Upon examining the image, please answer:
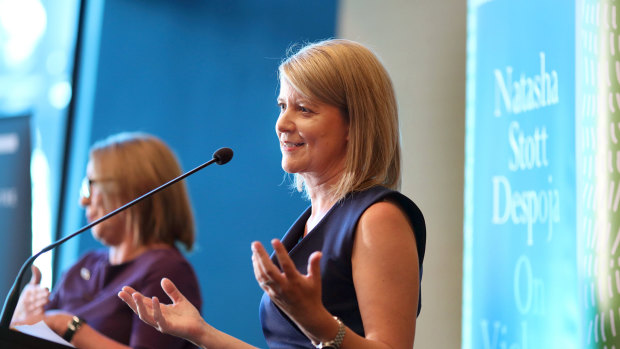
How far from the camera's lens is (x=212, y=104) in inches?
193

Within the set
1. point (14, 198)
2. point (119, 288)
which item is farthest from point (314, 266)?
point (14, 198)

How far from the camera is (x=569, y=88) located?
2.24 m

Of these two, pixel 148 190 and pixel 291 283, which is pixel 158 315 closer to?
pixel 291 283

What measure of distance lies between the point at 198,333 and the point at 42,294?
1.01 m

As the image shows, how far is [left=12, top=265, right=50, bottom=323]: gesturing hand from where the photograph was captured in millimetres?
2389

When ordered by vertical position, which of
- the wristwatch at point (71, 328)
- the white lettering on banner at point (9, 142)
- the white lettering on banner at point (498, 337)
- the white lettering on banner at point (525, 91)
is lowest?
the white lettering on banner at point (498, 337)

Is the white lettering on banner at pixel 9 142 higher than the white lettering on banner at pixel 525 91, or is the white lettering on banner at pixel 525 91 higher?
the white lettering on banner at pixel 525 91

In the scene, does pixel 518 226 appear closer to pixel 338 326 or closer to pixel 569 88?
pixel 569 88

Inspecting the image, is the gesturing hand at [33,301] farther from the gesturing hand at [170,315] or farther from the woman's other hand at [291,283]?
the woman's other hand at [291,283]

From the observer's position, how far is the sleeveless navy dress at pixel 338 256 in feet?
5.32

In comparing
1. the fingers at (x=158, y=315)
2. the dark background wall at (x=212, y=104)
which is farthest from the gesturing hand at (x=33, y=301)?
the dark background wall at (x=212, y=104)

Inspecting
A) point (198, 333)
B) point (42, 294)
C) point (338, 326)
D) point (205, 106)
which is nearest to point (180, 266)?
point (42, 294)

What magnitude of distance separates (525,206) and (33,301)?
1.62 metres

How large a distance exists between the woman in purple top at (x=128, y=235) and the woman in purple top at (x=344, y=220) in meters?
0.89
